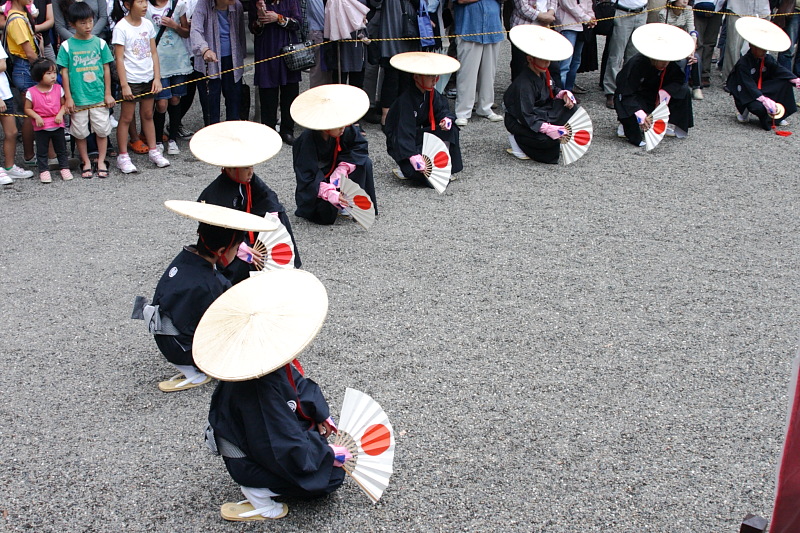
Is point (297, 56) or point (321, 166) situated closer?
point (321, 166)

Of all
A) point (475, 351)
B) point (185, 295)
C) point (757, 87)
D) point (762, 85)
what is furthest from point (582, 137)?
point (185, 295)

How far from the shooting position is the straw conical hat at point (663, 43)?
7.11 m

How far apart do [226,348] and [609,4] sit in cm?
753

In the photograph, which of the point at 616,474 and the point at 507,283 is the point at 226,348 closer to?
the point at 616,474

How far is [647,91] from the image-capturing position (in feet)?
25.2

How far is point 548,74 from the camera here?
23.1ft

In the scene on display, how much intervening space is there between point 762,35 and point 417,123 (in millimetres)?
3763

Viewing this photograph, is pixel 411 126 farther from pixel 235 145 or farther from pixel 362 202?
pixel 235 145

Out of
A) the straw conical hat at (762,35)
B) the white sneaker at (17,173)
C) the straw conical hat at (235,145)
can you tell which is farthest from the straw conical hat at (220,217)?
the straw conical hat at (762,35)

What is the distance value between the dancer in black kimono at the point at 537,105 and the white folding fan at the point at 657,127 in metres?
0.85

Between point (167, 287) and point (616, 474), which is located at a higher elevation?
point (167, 287)

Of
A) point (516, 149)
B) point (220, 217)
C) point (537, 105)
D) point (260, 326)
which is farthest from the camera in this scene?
point (516, 149)

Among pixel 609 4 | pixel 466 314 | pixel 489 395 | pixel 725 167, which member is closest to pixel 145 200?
pixel 466 314

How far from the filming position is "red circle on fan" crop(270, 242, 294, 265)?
4484 mm
